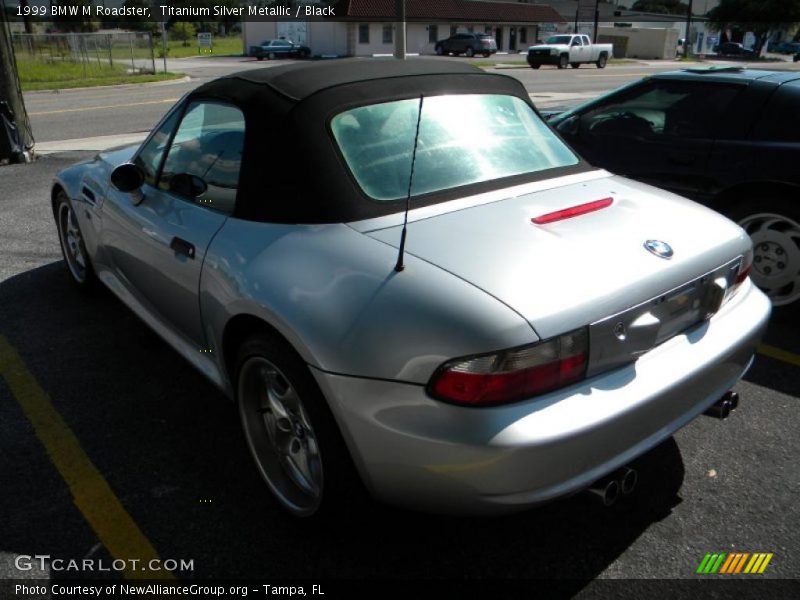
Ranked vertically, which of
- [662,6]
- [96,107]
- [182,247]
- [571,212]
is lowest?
[96,107]

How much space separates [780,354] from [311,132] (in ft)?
9.84

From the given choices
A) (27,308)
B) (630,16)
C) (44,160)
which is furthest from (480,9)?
(27,308)

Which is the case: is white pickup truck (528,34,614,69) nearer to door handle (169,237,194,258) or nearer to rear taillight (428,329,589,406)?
door handle (169,237,194,258)

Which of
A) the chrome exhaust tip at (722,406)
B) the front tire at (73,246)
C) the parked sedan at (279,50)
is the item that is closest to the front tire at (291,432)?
the chrome exhaust tip at (722,406)

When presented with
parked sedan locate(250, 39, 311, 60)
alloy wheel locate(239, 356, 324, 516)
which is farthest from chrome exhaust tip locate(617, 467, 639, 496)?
parked sedan locate(250, 39, 311, 60)

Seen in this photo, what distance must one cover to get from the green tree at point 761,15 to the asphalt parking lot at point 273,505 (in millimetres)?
72406

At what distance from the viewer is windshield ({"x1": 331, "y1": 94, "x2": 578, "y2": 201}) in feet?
9.30

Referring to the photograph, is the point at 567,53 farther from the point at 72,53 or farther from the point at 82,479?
the point at 82,479

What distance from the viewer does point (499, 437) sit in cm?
209

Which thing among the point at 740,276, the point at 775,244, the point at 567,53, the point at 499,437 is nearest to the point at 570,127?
the point at 775,244

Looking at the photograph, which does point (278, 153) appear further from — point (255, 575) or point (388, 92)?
point (255, 575)

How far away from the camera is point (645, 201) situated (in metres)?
2.97
